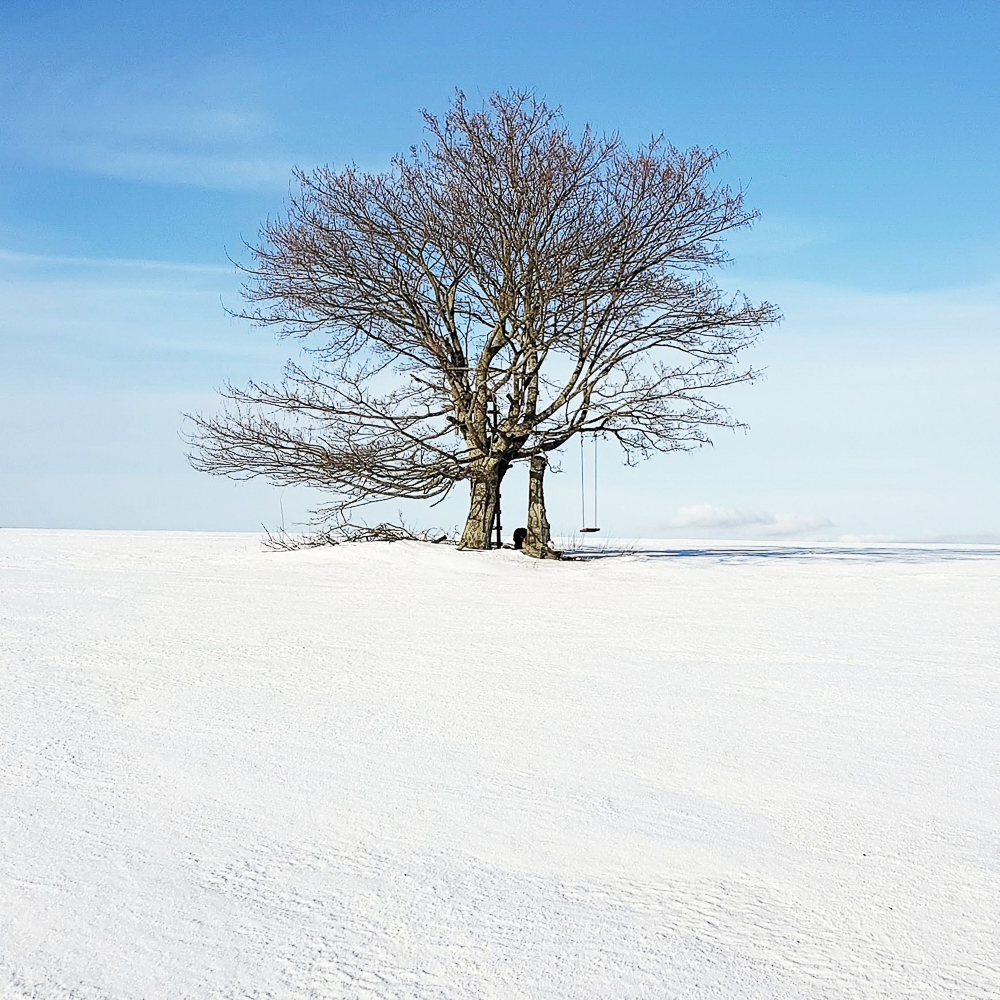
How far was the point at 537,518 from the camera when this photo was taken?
12945 mm

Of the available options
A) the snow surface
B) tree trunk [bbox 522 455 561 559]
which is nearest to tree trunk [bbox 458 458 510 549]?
tree trunk [bbox 522 455 561 559]

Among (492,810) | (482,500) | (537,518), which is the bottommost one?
(492,810)

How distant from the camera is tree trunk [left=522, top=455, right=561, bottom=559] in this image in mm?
12844

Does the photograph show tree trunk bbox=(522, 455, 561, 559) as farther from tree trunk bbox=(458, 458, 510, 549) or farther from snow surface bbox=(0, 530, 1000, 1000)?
snow surface bbox=(0, 530, 1000, 1000)

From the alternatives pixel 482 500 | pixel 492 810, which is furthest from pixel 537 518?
pixel 492 810

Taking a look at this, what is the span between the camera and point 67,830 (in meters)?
2.69

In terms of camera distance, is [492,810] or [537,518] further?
[537,518]

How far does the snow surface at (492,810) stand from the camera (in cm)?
200

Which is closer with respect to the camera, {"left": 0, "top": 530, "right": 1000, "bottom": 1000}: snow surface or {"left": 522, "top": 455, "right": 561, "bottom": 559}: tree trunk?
{"left": 0, "top": 530, "right": 1000, "bottom": 1000}: snow surface

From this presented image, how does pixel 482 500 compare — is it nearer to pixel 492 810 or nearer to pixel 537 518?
pixel 537 518

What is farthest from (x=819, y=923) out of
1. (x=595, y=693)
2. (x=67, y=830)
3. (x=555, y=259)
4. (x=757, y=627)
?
(x=555, y=259)

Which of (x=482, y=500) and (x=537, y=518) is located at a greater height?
(x=482, y=500)

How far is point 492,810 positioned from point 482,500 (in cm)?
1008

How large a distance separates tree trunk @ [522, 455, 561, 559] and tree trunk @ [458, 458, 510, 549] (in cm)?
42
